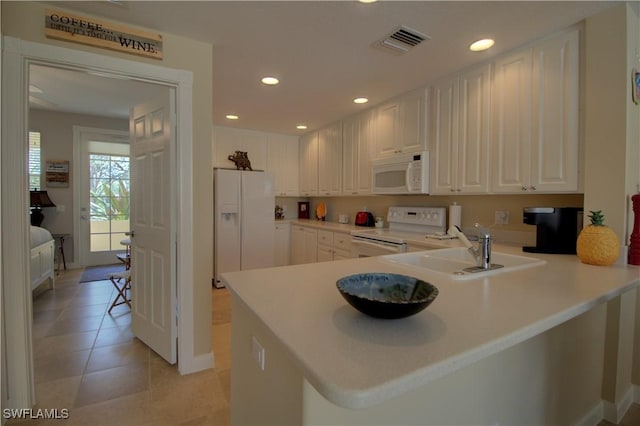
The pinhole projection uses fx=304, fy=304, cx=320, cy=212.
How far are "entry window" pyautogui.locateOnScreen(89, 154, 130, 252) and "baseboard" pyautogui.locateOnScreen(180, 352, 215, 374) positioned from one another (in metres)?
4.25

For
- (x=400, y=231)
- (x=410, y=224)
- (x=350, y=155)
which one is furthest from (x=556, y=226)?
(x=350, y=155)

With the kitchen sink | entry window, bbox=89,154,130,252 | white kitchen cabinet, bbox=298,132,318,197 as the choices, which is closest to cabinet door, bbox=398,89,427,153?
the kitchen sink

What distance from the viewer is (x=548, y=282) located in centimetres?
126

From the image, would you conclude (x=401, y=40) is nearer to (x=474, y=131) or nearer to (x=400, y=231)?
(x=474, y=131)

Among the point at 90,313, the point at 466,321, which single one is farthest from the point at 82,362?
the point at 466,321

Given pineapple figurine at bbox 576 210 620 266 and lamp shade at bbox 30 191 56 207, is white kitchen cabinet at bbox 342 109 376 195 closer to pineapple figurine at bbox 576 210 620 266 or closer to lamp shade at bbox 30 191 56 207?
pineapple figurine at bbox 576 210 620 266

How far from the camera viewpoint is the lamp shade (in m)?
→ 4.45

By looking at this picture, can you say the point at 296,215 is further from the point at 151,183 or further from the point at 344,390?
the point at 344,390

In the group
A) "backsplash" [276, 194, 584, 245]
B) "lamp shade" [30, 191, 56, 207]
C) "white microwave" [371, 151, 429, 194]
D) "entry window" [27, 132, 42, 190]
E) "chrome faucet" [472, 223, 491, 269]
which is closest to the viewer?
"chrome faucet" [472, 223, 491, 269]

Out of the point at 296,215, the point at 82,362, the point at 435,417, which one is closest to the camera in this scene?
the point at 435,417

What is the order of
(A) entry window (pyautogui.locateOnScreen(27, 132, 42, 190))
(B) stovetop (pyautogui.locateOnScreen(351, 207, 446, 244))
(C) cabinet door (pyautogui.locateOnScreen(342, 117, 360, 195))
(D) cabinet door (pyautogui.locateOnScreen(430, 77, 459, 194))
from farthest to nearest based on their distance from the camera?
(A) entry window (pyautogui.locateOnScreen(27, 132, 42, 190)) < (C) cabinet door (pyautogui.locateOnScreen(342, 117, 360, 195)) < (B) stovetop (pyautogui.locateOnScreen(351, 207, 446, 244)) < (D) cabinet door (pyautogui.locateOnScreen(430, 77, 459, 194))

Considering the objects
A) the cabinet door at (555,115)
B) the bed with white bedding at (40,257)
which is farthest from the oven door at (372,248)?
the bed with white bedding at (40,257)

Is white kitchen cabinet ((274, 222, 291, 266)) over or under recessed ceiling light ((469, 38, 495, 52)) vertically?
under

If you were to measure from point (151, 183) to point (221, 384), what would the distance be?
154 centimetres
